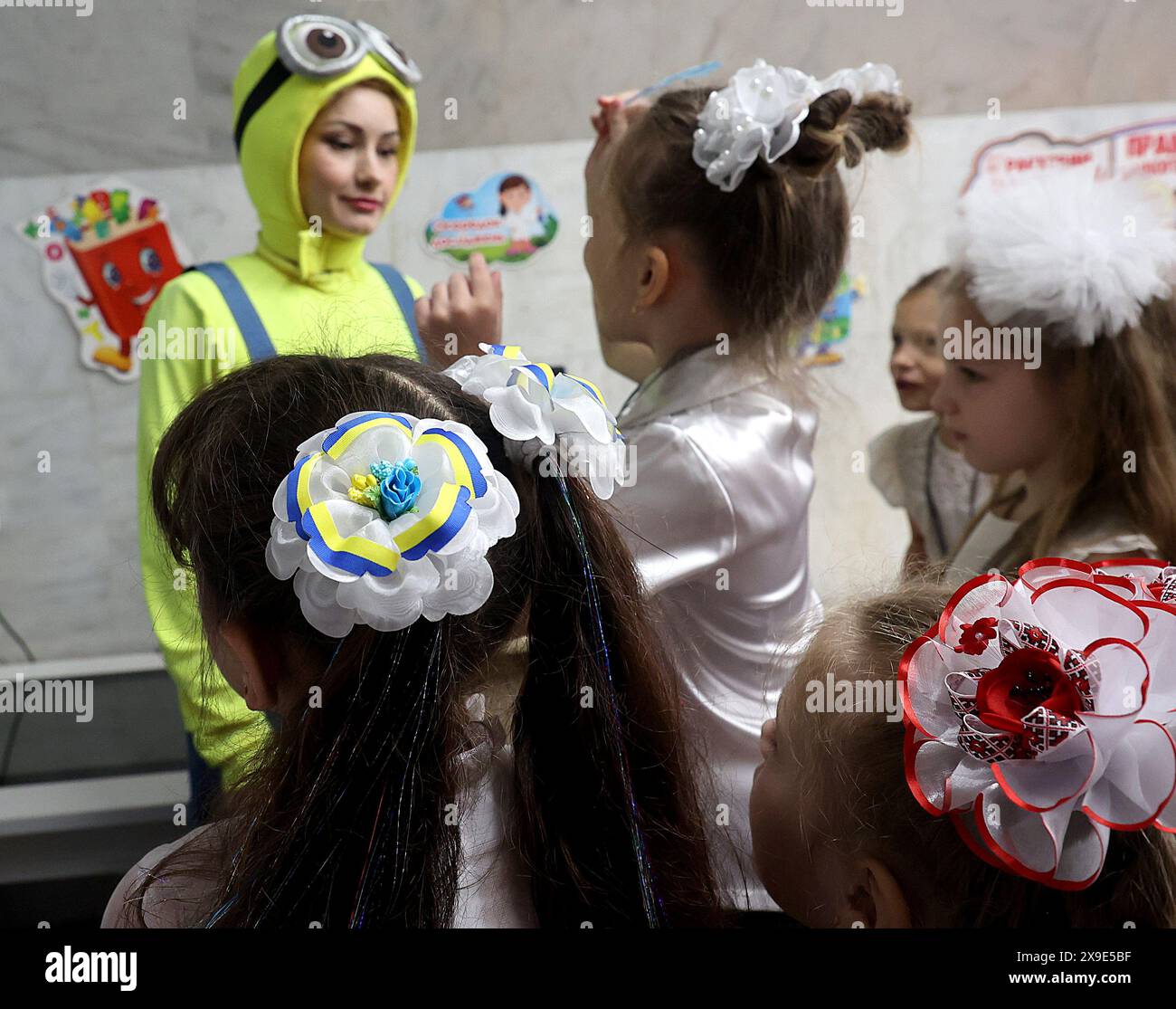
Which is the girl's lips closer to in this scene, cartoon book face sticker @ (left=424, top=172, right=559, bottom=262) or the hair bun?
the hair bun

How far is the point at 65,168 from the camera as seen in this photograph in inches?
80.7

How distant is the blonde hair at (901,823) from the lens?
2.02ft

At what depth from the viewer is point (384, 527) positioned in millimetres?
639

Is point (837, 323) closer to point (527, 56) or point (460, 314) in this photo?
point (527, 56)

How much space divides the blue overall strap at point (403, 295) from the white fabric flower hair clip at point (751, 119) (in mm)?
425

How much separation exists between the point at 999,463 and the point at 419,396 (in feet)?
2.60

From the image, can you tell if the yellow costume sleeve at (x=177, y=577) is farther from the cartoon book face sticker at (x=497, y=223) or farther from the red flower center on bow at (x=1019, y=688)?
the cartoon book face sticker at (x=497, y=223)

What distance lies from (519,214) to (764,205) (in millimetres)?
1148

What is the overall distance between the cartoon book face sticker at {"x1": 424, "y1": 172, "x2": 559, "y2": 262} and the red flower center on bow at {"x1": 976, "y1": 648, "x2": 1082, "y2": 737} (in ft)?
5.57

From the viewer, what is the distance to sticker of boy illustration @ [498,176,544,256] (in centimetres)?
213

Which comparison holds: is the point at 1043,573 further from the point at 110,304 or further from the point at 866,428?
the point at 110,304

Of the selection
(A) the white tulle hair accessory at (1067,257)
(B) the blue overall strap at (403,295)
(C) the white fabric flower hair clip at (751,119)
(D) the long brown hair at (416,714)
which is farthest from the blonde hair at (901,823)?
(B) the blue overall strap at (403,295)

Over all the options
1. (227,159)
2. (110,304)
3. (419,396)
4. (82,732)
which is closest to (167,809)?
(82,732)

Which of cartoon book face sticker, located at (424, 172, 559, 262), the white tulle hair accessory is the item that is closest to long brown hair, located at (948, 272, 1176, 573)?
the white tulle hair accessory
